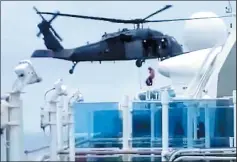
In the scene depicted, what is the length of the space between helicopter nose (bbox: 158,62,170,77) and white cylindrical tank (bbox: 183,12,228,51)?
63 cm

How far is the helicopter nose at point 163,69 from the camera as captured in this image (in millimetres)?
13701

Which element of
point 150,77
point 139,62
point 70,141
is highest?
point 139,62

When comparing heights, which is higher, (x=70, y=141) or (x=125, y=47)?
(x=125, y=47)

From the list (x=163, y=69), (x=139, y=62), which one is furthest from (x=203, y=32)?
(x=139, y=62)

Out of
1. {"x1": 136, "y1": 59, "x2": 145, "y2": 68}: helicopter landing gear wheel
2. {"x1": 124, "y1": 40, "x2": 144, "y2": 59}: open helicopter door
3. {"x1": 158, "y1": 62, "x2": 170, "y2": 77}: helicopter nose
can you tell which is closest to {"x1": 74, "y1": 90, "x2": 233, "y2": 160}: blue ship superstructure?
{"x1": 136, "y1": 59, "x2": 145, "y2": 68}: helicopter landing gear wheel

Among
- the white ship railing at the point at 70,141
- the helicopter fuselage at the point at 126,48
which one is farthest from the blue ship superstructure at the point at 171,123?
the helicopter fuselage at the point at 126,48

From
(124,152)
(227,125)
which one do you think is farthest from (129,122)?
(227,125)

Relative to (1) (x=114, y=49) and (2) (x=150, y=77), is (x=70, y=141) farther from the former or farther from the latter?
(1) (x=114, y=49)

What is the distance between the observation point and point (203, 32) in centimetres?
1313

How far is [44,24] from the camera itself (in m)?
11.7

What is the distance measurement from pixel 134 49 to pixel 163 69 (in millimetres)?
1855

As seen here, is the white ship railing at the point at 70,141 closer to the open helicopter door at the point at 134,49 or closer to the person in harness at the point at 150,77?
the person in harness at the point at 150,77

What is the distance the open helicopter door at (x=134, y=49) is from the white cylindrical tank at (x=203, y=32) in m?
1.32

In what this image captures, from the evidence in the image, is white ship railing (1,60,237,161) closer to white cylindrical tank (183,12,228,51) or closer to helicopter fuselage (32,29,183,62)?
helicopter fuselage (32,29,183,62)
